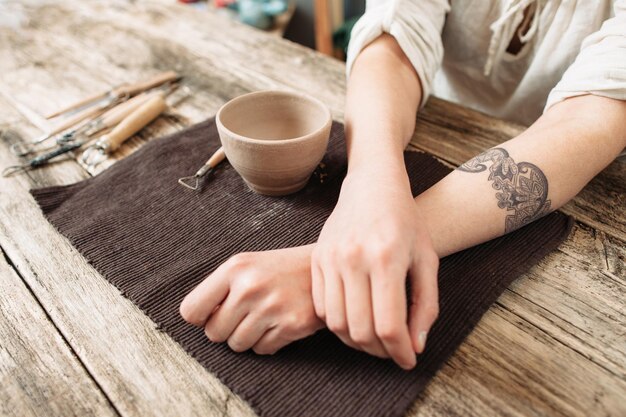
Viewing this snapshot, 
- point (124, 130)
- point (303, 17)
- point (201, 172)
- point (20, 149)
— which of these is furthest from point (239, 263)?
point (303, 17)

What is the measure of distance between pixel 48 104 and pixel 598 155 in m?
1.04

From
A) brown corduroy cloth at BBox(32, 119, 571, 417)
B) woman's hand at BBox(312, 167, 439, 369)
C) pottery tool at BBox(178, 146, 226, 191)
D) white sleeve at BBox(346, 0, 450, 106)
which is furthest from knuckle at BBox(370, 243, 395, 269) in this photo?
white sleeve at BBox(346, 0, 450, 106)

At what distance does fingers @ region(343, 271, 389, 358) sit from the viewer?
440mm

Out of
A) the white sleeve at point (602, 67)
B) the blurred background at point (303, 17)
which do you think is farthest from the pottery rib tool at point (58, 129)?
the blurred background at point (303, 17)

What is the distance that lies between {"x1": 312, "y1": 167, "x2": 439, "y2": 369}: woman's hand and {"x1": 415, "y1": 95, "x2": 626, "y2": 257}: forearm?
0.08 metres

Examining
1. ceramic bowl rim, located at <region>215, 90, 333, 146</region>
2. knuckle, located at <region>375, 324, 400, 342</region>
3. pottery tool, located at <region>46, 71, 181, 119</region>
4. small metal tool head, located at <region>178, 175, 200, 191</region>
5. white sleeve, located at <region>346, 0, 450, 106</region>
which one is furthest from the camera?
pottery tool, located at <region>46, 71, 181, 119</region>

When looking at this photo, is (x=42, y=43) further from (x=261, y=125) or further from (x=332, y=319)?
(x=332, y=319)

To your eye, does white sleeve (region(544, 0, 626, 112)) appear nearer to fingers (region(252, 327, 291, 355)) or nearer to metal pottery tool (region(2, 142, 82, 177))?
fingers (region(252, 327, 291, 355))

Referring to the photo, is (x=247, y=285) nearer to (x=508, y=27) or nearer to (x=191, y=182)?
(x=191, y=182)

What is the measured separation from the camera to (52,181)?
763 mm

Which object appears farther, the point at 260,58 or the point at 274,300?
the point at 260,58

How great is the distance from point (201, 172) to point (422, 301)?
422 millimetres

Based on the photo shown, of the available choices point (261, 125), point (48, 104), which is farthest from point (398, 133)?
point (48, 104)

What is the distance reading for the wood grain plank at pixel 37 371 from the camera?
452mm
